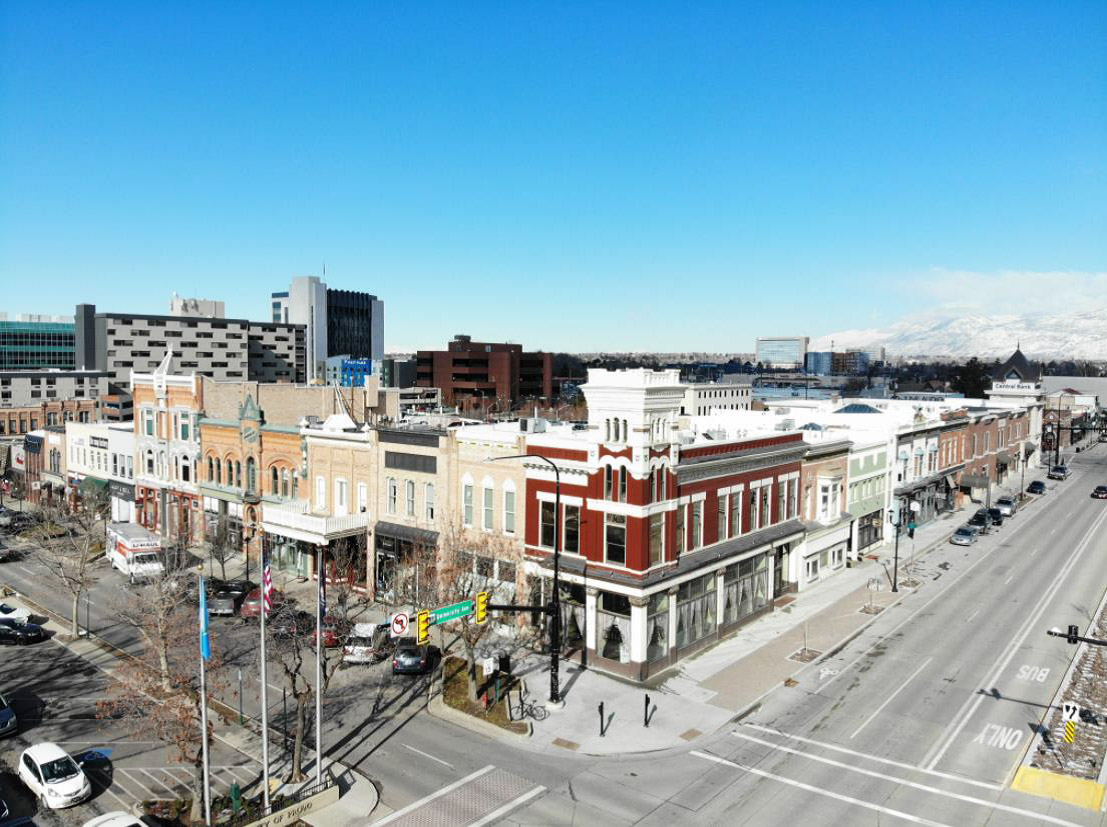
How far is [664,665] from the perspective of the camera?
123 ft

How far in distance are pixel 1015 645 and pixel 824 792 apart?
21.1 meters

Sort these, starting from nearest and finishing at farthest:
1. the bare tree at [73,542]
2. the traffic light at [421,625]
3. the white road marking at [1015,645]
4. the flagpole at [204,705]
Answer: the flagpole at [204,705]
the traffic light at [421,625]
the white road marking at [1015,645]
the bare tree at [73,542]

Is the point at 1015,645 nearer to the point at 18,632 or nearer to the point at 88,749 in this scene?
the point at 88,749

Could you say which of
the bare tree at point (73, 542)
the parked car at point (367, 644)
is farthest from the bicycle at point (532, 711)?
the bare tree at point (73, 542)

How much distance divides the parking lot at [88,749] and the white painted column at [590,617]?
51.1 feet

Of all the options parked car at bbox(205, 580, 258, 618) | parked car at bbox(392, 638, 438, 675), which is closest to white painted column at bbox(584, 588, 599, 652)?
parked car at bbox(392, 638, 438, 675)

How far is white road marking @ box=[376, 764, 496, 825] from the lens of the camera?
2492 cm

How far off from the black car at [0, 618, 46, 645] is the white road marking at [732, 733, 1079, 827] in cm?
3581

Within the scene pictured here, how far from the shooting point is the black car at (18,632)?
136 ft

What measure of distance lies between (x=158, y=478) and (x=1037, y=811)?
207ft

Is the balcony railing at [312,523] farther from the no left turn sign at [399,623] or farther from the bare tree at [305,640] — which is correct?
the no left turn sign at [399,623]

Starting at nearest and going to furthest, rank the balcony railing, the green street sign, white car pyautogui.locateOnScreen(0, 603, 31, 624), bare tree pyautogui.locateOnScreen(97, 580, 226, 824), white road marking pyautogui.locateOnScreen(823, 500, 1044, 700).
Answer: bare tree pyautogui.locateOnScreen(97, 580, 226, 824) < the green street sign < white road marking pyautogui.locateOnScreen(823, 500, 1044, 700) < white car pyautogui.locateOnScreen(0, 603, 31, 624) < the balcony railing

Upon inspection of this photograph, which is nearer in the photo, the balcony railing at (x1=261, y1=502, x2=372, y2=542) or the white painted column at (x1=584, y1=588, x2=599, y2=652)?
the white painted column at (x1=584, y1=588, x2=599, y2=652)

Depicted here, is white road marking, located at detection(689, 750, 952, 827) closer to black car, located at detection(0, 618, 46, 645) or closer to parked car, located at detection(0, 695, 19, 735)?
parked car, located at detection(0, 695, 19, 735)
